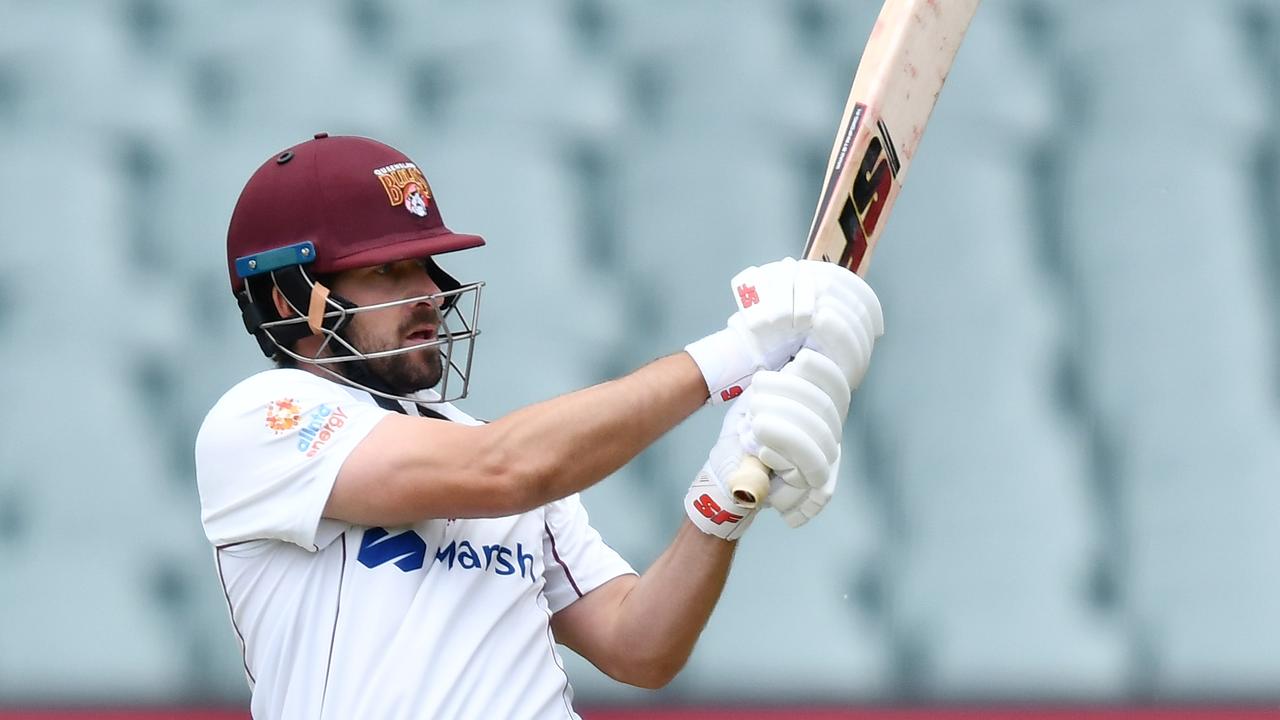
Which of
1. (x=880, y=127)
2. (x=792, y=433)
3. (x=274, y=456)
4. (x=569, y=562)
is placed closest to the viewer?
(x=792, y=433)

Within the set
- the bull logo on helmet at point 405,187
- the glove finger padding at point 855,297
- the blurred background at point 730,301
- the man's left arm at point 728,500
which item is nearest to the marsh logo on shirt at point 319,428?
the bull logo on helmet at point 405,187

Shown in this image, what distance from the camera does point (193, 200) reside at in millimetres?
2555

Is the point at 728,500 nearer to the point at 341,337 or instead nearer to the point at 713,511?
the point at 713,511

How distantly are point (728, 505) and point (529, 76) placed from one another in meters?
1.11

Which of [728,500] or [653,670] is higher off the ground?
[728,500]

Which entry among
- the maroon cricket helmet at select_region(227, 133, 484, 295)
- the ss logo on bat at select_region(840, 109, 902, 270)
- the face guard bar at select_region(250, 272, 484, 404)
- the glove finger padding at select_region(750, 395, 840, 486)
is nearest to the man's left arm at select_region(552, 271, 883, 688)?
the glove finger padding at select_region(750, 395, 840, 486)

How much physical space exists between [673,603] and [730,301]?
0.83 meters

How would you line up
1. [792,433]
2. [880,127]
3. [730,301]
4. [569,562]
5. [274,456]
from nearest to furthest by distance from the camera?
A: [792,433], [274,456], [880,127], [569,562], [730,301]

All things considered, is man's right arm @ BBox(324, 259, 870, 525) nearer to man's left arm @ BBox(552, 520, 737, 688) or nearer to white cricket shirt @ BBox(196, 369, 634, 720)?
white cricket shirt @ BBox(196, 369, 634, 720)

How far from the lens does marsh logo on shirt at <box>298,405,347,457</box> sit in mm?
1651

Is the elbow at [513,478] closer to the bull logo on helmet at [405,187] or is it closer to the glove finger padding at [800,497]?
the glove finger padding at [800,497]

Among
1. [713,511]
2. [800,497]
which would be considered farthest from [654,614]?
[800,497]

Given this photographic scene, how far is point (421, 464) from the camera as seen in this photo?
1605mm

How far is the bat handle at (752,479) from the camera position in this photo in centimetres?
161
